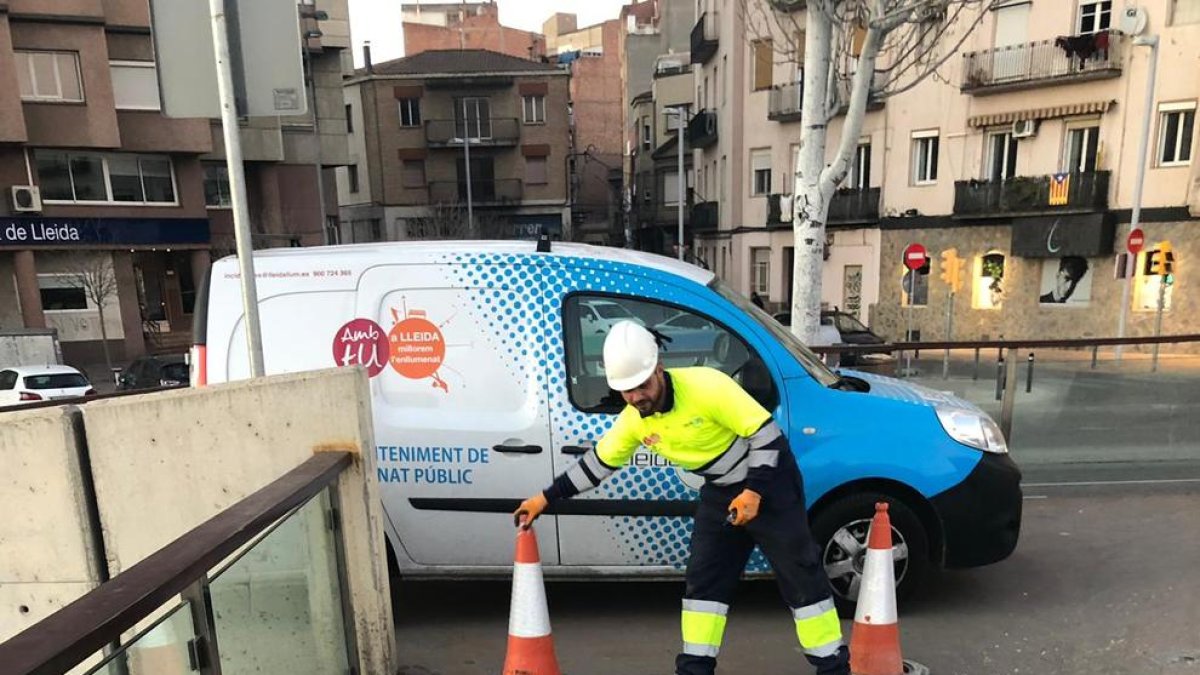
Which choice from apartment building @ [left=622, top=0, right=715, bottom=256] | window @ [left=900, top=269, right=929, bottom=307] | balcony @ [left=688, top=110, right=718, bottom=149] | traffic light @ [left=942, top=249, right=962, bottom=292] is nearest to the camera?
traffic light @ [left=942, top=249, right=962, bottom=292]

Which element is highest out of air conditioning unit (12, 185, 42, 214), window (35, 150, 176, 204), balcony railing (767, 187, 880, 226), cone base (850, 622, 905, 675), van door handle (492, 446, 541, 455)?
window (35, 150, 176, 204)

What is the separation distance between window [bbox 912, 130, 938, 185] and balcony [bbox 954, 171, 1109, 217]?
1.18 meters

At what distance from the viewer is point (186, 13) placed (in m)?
3.46

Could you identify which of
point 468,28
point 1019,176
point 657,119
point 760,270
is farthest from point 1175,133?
point 468,28

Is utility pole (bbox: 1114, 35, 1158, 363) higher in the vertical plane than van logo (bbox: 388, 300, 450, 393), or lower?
higher

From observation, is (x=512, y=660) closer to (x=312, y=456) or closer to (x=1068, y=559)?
(x=312, y=456)

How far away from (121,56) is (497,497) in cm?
2687

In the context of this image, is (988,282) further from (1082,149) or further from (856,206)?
(856,206)

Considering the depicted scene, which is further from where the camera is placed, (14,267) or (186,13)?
(14,267)

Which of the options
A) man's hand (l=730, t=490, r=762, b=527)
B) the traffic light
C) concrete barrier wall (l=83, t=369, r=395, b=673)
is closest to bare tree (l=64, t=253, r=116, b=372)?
concrete barrier wall (l=83, t=369, r=395, b=673)

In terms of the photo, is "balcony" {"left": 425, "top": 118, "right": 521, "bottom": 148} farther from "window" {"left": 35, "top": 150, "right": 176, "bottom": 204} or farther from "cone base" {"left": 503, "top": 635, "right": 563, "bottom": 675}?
"cone base" {"left": 503, "top": 635, "right": 563, "bottom": 675}

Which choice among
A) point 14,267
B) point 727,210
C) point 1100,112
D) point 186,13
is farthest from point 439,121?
point 186,13

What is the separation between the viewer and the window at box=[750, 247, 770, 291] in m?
30.2

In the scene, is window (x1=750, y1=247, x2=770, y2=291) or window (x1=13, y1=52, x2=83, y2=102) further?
window (x1=750, y1=247, x2=770, y2=291)
